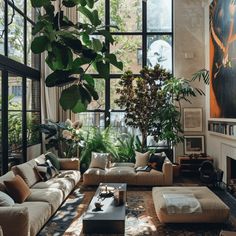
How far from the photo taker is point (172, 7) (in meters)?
8.27

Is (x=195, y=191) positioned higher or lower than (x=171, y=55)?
lower

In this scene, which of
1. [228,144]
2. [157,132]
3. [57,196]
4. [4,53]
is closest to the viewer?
[57,196]

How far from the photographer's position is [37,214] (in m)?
3.75

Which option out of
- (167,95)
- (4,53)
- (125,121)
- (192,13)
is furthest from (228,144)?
(4,53)

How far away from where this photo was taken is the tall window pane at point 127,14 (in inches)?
330

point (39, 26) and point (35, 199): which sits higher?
point (39, 26)

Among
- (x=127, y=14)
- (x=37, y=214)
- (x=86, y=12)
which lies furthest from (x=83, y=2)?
(x=127, y=14)

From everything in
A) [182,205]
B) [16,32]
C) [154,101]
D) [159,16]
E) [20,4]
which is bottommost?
[182,205]

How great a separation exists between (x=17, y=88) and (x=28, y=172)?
6.21ft

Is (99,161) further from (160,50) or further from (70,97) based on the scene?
(70,97)

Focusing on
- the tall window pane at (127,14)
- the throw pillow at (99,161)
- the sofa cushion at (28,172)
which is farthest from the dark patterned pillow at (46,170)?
the tall window pane at (127,14)

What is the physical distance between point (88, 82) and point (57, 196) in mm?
4048

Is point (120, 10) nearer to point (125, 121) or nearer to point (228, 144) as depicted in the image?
point (125, 121)

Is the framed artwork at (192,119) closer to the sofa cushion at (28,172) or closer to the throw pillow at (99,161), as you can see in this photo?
the throw pillow at (99,161)
